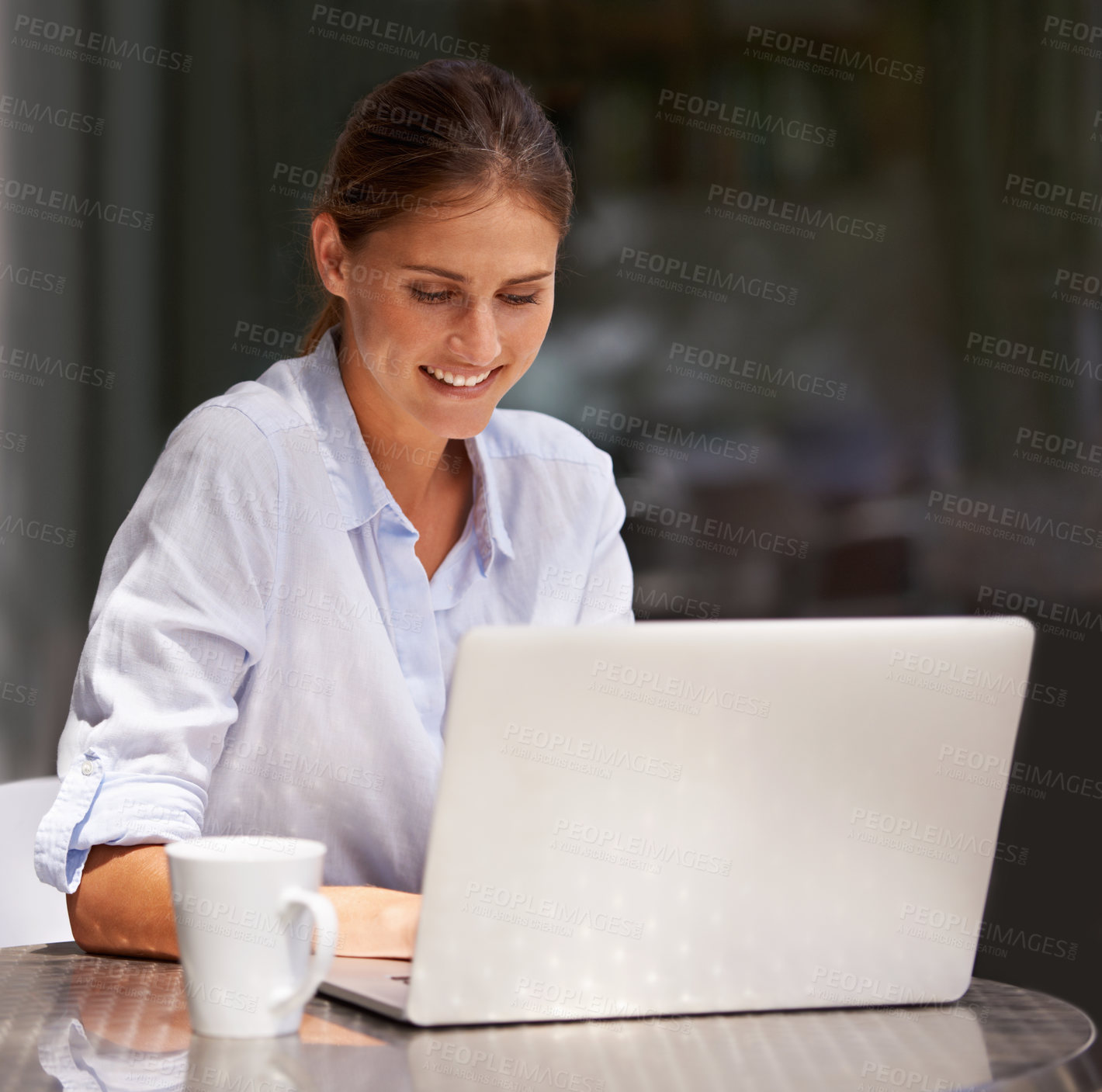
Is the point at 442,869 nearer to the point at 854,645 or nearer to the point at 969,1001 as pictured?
the point at 854,645

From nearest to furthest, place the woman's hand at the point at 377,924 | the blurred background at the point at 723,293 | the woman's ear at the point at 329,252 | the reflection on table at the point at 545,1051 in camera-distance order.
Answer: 1. the reflection on table at the point at 545,1051
2. the woman's hand at the point at 377,924
3. the woman's ear at the point at 329,252
4. the blurred background at the point at 723,293

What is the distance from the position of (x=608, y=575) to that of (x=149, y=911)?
691mm

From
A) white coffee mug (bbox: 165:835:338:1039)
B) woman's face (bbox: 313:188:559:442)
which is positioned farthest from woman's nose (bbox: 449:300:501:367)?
white coffee mug (bbox: 165:835:338:1039)

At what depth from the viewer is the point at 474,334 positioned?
1.31 metres

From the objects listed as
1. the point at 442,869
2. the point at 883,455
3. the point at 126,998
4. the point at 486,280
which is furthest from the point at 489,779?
the point at 883,455

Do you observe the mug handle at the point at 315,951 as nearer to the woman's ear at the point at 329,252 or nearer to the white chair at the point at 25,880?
the white chair at the point at 25,880

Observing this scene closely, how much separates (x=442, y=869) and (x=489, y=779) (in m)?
0.06

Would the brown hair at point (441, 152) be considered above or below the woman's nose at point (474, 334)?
above

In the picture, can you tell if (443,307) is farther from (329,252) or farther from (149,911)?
(149,911)

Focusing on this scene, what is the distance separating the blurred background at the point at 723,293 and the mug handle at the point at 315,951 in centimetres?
217

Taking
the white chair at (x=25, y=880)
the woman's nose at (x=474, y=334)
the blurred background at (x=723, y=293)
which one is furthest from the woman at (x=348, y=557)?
the blurred background at (x=723, y=293)

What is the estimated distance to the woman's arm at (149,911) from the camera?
37.5 inches

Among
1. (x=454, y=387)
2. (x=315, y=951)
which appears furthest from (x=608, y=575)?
(x=315, y=951)

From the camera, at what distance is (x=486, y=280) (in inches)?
50.7
